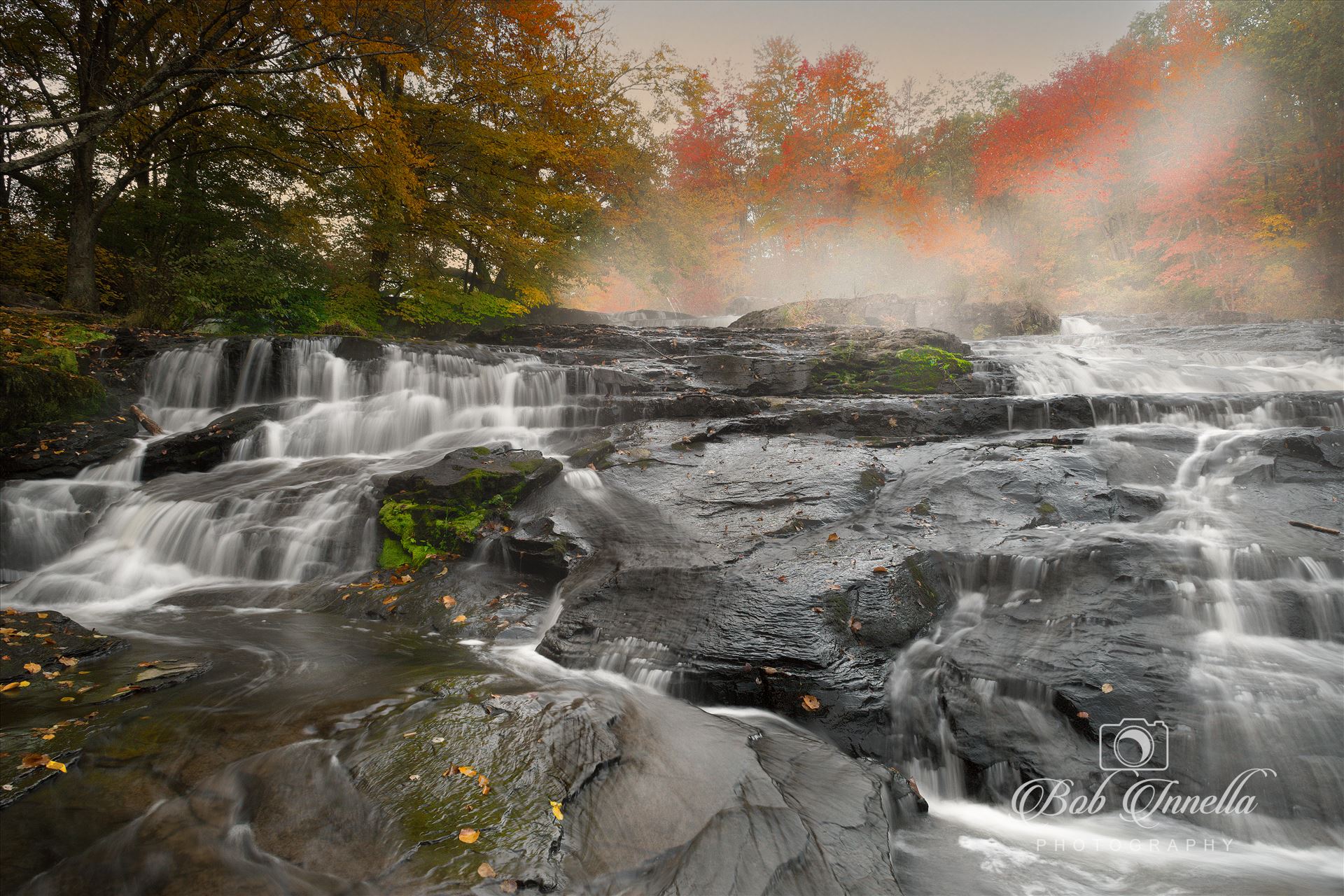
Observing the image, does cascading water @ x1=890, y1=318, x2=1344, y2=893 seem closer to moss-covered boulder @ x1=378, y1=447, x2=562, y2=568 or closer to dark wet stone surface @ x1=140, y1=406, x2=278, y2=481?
moss-covered boulder @ x1=378, y1=447, x2=562, y2=568

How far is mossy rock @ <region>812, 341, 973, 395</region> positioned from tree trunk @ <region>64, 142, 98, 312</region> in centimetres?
1264

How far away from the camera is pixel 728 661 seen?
4.08m

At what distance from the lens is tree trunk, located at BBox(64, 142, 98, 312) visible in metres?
10.1

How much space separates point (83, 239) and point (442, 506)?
10006 millimetres

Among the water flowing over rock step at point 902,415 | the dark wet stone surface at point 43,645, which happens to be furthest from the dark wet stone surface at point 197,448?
the dark wet stone surface at point 43,645

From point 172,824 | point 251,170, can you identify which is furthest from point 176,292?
point 172,824

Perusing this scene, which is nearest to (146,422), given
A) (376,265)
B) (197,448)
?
(197,448)

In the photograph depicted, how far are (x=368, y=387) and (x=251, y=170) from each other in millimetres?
6945

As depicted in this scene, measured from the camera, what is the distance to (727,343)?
41.3 ft

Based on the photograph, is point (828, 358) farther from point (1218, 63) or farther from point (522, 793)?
point (1218, 63)

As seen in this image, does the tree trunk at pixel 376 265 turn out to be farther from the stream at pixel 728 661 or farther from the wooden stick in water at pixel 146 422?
the wooden stick in water at pixel 146 422

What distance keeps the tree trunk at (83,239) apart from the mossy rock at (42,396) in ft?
13.0

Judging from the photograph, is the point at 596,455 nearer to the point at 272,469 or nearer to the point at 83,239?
the point at 272,469

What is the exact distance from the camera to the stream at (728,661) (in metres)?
2.44
